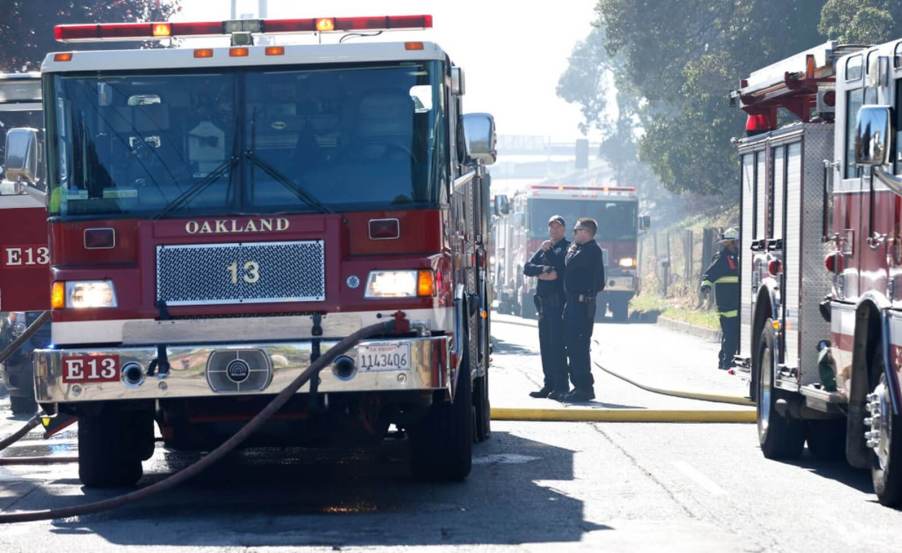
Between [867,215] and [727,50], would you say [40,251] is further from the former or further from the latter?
[727,50]

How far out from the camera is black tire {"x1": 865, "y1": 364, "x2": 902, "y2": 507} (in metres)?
9.58

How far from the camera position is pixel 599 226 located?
4319 cm

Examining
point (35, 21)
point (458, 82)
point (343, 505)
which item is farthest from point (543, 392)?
point (35, 21)

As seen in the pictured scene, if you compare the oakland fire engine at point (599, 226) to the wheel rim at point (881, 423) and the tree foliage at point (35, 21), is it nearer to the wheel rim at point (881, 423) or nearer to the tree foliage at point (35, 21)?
the tree foliage at point (35, 21)

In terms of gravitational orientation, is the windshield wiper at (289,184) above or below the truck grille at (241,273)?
above

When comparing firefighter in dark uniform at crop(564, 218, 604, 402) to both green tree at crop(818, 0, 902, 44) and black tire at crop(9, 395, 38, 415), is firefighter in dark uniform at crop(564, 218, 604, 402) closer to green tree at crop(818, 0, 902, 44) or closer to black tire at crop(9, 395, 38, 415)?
black tire at crop(9, 395, 38, 415)

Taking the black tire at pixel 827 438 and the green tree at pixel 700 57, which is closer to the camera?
the black tire at pixel 827 438

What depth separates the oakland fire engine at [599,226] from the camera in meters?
42.0

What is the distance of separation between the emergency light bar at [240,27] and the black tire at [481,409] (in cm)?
353

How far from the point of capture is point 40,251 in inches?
516

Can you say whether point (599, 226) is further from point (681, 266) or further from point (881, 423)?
point (881, 423)

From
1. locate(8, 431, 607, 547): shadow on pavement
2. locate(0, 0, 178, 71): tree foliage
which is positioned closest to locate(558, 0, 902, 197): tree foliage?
locate(0, 0, 178, 71): tree foliage

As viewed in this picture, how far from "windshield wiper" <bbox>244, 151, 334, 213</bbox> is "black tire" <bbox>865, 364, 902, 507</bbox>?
3241 mm

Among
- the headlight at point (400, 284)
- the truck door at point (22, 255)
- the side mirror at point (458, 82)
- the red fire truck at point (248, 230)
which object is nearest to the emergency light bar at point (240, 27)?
the red fire truck at point (248, 230)
